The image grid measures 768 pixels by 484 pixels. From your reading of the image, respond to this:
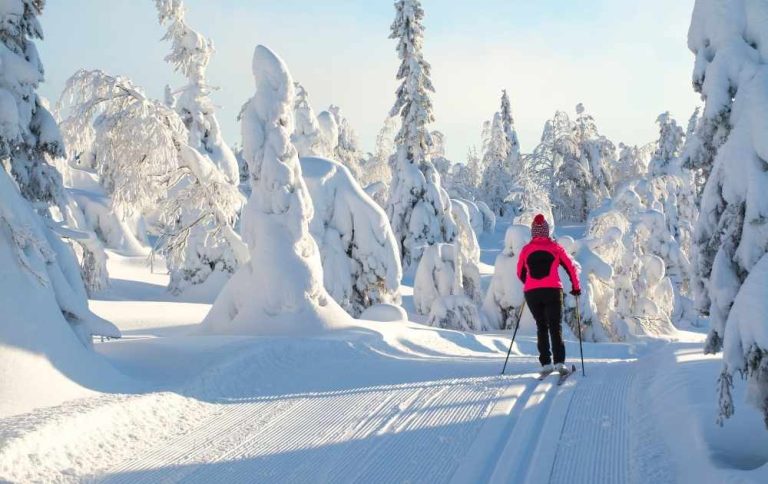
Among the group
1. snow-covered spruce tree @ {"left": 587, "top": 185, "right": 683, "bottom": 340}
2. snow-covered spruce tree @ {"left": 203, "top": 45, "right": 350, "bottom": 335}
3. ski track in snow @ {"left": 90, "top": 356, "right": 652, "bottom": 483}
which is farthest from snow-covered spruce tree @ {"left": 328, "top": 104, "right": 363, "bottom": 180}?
ski track in snow @ {"left": 90, "top": 356, "right": 652, "bottom": 483}

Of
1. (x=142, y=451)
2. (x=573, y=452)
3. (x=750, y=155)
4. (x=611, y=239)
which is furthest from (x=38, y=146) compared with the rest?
(x=611, y=239)

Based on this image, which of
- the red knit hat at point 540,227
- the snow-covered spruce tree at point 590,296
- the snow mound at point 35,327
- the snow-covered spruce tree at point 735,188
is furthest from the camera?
the snow-covered spruce tree at point 590,296

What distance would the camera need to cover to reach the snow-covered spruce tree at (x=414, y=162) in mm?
30578

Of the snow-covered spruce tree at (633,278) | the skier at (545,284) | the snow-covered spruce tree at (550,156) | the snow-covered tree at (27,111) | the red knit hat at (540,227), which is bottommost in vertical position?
the snow-covered spruce tree at (633,278)

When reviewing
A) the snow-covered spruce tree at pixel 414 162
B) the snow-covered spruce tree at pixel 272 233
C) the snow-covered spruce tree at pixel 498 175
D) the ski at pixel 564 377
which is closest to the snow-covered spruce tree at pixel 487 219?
the snow-covered spruce tree at pixel 498 175

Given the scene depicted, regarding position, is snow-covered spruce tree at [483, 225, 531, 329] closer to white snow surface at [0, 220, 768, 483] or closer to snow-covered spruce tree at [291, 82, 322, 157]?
white snow surface at [0, 220, 768, 483]

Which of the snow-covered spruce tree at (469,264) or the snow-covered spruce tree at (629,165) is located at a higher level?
the snow-covered spruce tree at (629,165)

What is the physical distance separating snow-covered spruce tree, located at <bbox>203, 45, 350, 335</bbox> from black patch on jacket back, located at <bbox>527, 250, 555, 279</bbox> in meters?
5.08

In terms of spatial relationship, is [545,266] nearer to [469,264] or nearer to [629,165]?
[469,264]

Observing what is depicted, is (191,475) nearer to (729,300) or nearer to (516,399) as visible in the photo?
(516,399)

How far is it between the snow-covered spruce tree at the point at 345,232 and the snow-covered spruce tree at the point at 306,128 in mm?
12716

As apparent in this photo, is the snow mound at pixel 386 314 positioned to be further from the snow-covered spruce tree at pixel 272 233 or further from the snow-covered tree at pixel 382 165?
the snow-covered tree at pixel 382 165

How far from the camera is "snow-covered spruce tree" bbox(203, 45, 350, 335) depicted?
12.4m

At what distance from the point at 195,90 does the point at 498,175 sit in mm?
45916
